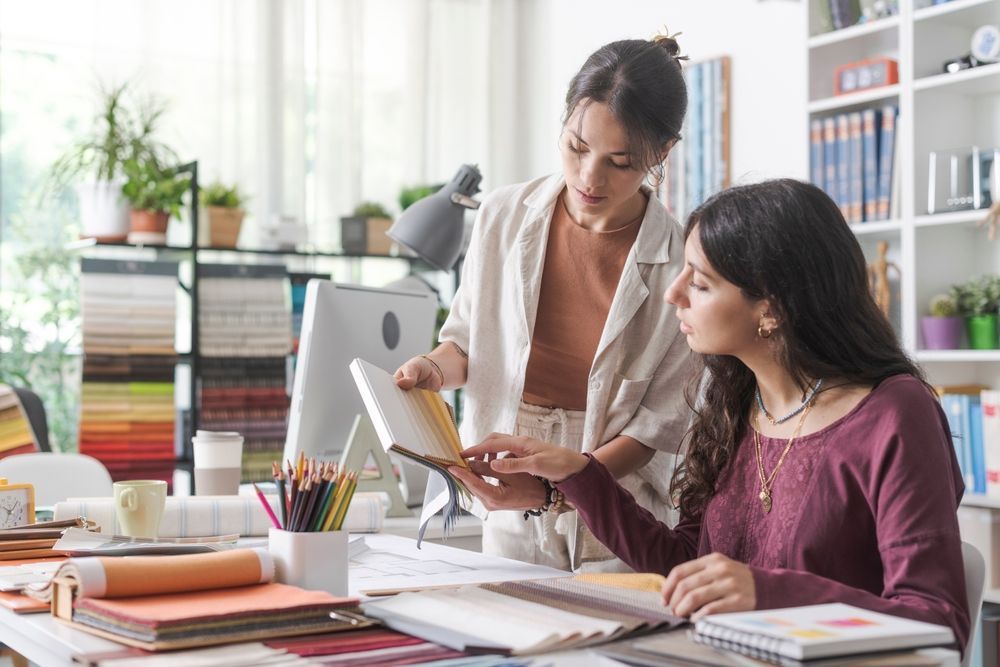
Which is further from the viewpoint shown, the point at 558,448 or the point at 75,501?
the point at 75,501

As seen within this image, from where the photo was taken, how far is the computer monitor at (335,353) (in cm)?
215

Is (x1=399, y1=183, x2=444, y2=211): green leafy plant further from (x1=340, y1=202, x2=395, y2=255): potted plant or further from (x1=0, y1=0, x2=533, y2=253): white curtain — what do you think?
(x1=0, y1=0, x2=533, y2=253): white curtain

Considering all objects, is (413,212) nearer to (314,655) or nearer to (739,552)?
(739,552)

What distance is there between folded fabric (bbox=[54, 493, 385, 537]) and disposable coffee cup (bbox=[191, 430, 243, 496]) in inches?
5.3

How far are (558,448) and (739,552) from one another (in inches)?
10.8

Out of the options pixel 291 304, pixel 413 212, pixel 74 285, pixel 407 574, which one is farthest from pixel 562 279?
pixel 74 285

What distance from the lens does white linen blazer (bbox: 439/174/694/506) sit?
1807 millimetres

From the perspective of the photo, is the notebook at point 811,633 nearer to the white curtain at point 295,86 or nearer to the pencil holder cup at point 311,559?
the pencil holder cup at point 311,559

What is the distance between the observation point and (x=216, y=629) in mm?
1090

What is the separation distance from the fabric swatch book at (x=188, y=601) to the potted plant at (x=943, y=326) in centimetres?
232

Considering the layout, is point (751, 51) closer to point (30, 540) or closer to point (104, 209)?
point (104, 209)

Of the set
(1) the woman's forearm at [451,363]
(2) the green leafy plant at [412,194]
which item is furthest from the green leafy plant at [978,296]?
(2) the green leafy plant at [412,194]

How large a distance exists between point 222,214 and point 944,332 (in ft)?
7.97

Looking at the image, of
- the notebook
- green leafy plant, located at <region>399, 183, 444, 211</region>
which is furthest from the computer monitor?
green leafy plant, located at <region>399, 183, 444, 211</region>
